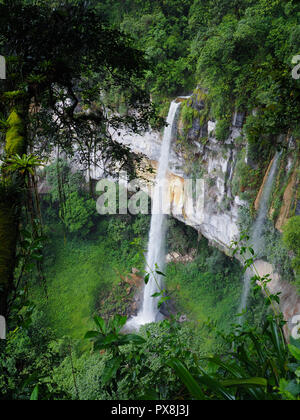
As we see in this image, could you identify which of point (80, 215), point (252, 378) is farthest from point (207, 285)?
point (252, 378)

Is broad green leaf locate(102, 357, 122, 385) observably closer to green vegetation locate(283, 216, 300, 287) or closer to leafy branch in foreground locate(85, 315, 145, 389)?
leafy branch in foreground locate(85, 315, 145, 389)

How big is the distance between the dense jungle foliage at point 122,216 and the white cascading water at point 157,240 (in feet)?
1.19

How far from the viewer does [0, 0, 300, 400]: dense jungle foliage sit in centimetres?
99

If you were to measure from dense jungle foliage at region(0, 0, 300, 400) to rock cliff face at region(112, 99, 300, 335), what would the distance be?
32cm

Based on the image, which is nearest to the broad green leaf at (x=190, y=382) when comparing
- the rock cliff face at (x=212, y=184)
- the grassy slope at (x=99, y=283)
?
the rock cliff face at (x=212, y=184)

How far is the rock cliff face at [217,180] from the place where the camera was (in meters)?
4.75

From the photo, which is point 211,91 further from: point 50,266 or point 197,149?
point 50,266

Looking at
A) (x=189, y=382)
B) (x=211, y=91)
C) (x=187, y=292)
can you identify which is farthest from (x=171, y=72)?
(x=189, y=382)

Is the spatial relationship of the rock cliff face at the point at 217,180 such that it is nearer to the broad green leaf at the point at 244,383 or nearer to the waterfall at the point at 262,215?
the waterfall at the point at 262,215

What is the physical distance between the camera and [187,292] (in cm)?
795

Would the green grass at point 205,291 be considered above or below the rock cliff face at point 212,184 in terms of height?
below

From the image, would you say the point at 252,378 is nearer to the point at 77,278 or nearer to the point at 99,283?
the point at 99,283

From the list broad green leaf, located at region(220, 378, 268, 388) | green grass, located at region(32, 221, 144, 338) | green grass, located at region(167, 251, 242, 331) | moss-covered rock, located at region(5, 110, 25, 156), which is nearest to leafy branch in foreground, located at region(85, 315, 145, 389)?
broad green leaf, located at region(220, 378, 268, 388)

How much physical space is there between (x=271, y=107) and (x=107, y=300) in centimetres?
800
